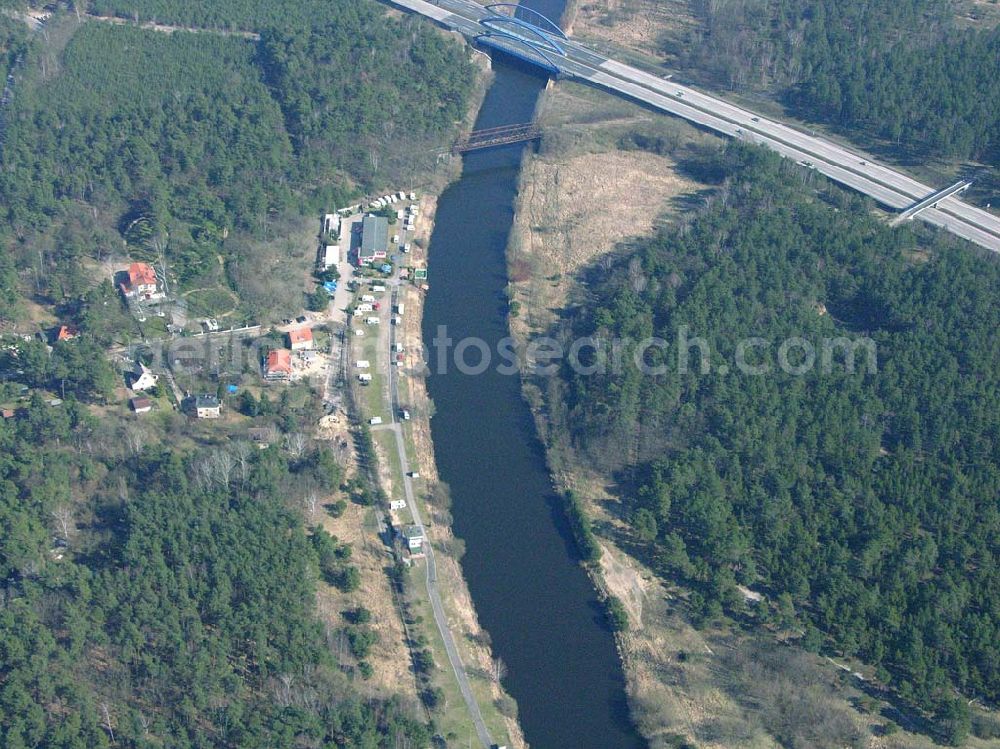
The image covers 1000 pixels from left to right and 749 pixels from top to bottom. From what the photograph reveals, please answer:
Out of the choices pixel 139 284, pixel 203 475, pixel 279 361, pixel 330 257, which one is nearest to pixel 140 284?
pixel 139 284

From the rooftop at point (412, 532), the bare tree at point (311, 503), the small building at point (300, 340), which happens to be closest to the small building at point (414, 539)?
the rooftop at point (412, 532)

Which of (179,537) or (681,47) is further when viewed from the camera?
(681,47)

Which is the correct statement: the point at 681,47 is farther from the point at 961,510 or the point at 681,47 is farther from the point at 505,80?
the point at 961,510

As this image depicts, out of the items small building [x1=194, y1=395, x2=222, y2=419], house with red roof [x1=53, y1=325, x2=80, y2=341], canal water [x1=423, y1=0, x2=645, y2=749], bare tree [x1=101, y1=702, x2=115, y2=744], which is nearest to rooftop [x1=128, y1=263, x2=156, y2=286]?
house with red roof [x1=53, y1=325, x2=80, y2=341]

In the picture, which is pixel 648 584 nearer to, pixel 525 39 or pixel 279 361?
pixel 279 361

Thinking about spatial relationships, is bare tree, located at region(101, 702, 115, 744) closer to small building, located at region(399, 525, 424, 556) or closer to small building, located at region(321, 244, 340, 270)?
small building, located at region(399, 525, 424, 556)

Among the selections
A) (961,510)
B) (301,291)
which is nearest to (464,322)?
(301,291)

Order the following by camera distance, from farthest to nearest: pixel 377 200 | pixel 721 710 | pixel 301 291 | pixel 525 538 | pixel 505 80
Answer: pixel 505 80 → pixel 377 200 → pixel 301 291 → pixel 525 538 → pixel 721 710
